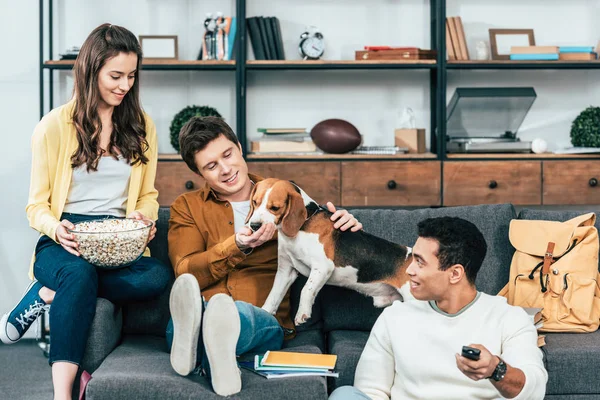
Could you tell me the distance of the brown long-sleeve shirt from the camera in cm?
240

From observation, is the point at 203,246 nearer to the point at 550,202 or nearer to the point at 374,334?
the point at 374,334

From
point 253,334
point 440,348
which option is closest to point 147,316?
point 253,334

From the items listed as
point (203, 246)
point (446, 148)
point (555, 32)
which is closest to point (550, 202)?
point (446, 148)

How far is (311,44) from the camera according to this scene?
4113 mm

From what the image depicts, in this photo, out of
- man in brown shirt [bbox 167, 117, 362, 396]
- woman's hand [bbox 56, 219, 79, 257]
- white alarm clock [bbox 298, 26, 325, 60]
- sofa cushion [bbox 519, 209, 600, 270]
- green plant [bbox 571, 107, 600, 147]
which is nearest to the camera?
man in brown shirt [bbox 167, 117, 362, 396]

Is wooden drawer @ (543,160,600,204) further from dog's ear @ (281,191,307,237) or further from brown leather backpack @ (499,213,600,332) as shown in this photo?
dog's ear @ (281,191,307,237)

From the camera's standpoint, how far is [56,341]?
2.11 metres

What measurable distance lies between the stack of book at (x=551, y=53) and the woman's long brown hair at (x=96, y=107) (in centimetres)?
221

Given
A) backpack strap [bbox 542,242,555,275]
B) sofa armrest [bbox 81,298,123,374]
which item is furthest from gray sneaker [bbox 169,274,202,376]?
backpack strap [bbox 542,242,555,275]

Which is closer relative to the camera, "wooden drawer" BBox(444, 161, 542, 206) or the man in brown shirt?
the man in brown shirt

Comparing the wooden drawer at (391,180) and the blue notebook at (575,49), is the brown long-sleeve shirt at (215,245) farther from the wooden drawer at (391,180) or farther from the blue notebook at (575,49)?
the blue notebook at (575,49)

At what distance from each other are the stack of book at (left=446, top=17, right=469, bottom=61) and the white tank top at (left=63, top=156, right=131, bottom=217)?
206 centimetres

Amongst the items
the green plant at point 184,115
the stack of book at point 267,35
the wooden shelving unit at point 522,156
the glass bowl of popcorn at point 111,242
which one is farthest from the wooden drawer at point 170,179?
the glass bowl of popcorn at point 111,242

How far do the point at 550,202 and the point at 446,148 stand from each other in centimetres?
58
